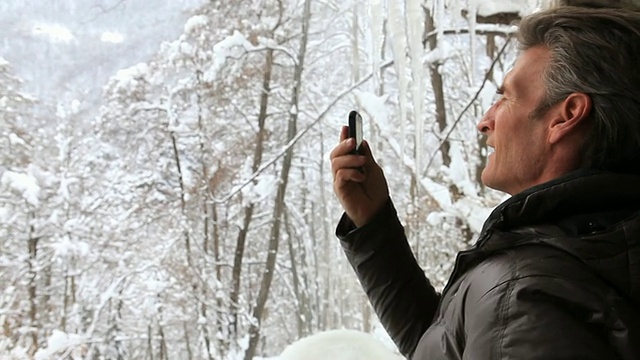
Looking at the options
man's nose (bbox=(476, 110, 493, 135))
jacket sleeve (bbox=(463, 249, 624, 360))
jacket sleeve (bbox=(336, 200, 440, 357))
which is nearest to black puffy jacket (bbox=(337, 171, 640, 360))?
jacket sleeve (bbox=(463, 249, 624, 360))

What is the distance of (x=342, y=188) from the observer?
2.89 ft

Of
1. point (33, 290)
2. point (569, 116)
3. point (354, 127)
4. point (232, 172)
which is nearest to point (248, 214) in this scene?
point (232, 172)

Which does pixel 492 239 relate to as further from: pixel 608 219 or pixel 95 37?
pixel 95 37

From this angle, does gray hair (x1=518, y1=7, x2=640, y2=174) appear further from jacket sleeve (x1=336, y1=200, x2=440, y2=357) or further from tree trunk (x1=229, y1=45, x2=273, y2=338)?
tree trunk (x1=229, y1=45, x2=273, y2=338)

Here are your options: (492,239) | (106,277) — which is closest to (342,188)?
(492,239)

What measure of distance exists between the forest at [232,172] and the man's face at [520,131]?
1.08 m

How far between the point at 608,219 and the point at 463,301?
147 millimetres

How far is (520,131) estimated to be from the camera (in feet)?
2.10

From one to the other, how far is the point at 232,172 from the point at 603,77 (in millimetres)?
1360

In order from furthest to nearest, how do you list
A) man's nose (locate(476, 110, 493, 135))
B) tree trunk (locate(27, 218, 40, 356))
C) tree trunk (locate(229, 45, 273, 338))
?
tree trunk (locate(229, 45, 273, 338)) < tree trunk (locate(27, 218, 40, 356)) < man's nose (locate(476, 110, 493, 135))

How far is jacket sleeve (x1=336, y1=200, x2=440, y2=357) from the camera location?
0.87 meters

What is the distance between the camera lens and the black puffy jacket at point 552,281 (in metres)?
0.46

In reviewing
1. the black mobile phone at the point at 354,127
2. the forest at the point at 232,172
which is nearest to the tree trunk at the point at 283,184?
the forest at the point at 232,172

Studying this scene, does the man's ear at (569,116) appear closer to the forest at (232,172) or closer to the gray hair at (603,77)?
the gray hair at (603,77)
